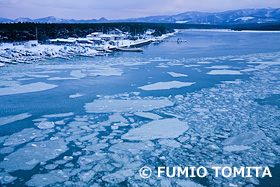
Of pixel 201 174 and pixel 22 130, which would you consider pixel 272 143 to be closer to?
pixel 201 174

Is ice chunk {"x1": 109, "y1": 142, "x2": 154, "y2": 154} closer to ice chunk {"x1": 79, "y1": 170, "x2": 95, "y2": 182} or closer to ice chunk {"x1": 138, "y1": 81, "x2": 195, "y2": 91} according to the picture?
ice chunk {"x1": 79, "y1": 170, "x2": 95, "y2": 182}

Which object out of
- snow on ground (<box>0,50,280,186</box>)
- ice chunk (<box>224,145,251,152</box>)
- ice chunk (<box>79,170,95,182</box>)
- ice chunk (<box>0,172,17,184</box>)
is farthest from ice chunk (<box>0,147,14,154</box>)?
ice chunk (<box>224,145,251,152</box>)

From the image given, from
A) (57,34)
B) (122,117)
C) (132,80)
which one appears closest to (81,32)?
(57,34)

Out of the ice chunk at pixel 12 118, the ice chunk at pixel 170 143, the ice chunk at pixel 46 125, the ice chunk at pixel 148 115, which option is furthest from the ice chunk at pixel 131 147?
the ice chunk at pixel 12 118

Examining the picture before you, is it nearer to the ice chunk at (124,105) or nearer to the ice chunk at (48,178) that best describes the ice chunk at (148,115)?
the ice chunk at (124,105)

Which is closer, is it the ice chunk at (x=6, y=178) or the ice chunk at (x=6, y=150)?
the ice chunk at (x=6, y=178)

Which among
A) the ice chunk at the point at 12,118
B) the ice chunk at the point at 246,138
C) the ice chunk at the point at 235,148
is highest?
the ice chunk at the point at 12,118
